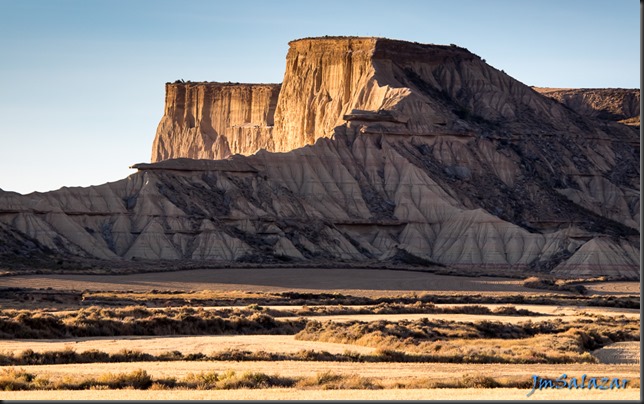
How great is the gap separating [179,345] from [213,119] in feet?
439

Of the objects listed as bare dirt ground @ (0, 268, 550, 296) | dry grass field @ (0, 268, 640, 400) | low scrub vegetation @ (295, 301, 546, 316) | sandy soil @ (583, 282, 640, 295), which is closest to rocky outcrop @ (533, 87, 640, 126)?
sandy soil @ (583, 282, 640, 295)

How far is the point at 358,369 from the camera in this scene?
1478 inches

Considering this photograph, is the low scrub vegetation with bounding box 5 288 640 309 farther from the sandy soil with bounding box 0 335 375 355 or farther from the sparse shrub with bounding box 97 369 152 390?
the sparse shrub with bounding box 97 369 152 390

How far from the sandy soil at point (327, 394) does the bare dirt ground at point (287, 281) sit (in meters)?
52.6

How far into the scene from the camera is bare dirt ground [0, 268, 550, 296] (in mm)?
86625

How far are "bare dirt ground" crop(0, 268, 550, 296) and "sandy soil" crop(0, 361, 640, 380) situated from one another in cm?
4514

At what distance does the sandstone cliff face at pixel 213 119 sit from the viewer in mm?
172750

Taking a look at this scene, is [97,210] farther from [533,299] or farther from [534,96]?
[534,96]

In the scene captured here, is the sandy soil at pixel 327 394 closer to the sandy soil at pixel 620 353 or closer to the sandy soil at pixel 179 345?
the sandy soil at pixel 179 345

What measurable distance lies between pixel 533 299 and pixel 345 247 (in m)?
35.9

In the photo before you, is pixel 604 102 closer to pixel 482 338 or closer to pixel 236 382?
pixel 482 338

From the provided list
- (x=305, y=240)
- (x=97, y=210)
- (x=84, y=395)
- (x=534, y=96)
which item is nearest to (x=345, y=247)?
(x=305, y=240)

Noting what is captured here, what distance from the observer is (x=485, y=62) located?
159 meters
